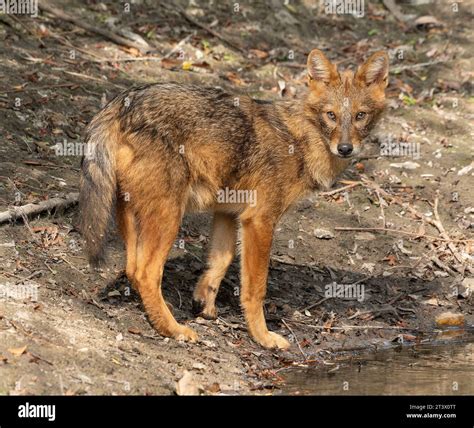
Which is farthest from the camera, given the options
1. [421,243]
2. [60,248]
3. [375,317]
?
[421,243]

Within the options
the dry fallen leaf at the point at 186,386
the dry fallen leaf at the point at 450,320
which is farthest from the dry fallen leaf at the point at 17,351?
the dry fallen leaf at the point at 450,320

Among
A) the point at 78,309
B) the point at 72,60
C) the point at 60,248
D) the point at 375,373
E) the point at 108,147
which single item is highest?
the point at 72,60

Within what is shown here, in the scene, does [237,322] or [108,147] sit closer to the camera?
[108,147]

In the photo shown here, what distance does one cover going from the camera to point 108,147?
8.22m

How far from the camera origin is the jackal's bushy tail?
26.3 feet

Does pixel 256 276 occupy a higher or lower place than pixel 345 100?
lower

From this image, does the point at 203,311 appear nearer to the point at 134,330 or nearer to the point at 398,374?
the point at 134,330

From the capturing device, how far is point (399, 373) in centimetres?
826

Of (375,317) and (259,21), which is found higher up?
(259,21)

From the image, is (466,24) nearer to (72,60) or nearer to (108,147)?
(72,60)

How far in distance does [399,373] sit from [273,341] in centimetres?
128

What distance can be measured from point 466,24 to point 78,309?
1118cm

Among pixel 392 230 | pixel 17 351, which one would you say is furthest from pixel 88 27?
pixel 17 351

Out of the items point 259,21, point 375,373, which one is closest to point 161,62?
point 259,21
